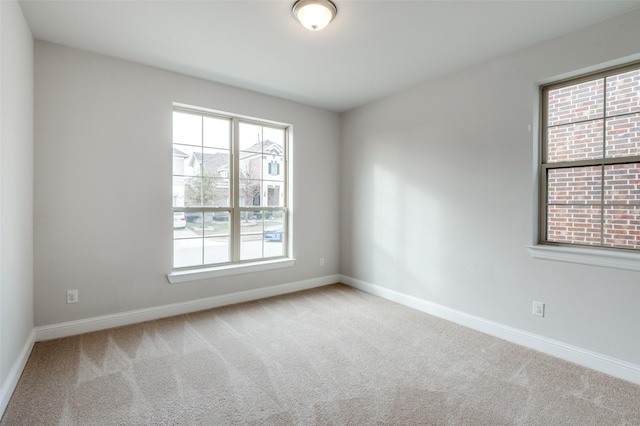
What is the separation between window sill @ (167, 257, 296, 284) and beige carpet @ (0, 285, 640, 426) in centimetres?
50

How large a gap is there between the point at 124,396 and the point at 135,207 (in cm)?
184

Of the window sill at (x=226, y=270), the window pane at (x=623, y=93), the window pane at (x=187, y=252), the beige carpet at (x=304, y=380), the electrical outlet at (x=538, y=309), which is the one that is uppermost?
the window pane at (x=623, y=93)

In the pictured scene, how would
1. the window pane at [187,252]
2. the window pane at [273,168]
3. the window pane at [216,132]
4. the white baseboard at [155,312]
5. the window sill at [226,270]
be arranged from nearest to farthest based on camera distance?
the white baseboard at [155,312] < the window sill at [226,270] < the window pane at [187,252] < the window pane at [216,132] < the window pane at [273,168]

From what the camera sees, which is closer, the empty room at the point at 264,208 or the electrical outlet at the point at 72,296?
the empty room at the point at 264,208

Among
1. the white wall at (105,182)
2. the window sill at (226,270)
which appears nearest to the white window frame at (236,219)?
the window sill at (226,270)

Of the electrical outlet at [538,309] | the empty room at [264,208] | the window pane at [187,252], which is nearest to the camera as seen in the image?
the empty room at [264,208]

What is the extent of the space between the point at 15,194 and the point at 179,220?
1482 mm

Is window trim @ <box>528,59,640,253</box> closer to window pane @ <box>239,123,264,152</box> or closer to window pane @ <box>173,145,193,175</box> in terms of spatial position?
window pane @ <box>239,123,264,152</box>

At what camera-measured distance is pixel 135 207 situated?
3.20 meters

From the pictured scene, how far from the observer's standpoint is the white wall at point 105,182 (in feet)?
9.11

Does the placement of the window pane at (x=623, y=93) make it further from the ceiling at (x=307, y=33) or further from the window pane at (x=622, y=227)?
the window pane at (x=622, y=227)

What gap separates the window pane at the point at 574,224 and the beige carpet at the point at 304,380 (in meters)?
1.03

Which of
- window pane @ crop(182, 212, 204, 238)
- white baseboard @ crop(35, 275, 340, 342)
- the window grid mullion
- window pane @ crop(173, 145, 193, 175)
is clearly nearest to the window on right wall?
white baseboard @ crop(35, 275, 340, 342)

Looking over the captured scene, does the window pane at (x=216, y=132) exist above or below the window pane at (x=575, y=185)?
above
